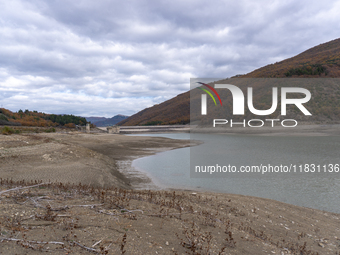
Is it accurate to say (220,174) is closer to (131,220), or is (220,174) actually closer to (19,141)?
(131,220)

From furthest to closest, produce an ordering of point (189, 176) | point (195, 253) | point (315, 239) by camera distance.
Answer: point (189, 176)
point (315, 239)
point (195, 253)

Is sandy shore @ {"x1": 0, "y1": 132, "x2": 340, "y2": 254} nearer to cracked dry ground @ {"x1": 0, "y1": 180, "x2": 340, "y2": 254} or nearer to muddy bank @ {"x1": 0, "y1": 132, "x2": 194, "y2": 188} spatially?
cracked dry ground @ {"x1": 0, "y1": 180, "x2": 340, "y2": 254}

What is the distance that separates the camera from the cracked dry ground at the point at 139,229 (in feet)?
12.9

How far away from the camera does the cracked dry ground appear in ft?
12.9

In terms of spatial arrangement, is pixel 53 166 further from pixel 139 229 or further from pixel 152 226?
pixel 139 229

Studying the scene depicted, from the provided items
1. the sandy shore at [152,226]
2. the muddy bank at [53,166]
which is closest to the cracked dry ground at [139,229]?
the sandy shore at [152,226]

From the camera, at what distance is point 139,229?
16.3 feet

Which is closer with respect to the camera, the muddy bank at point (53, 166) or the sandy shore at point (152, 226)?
the sandy shore at point (152, 226)

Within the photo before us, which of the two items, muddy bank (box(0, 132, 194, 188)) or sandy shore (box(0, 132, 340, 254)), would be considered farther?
muddy bank (box(0, 132, 194, 188))

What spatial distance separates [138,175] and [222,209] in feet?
31.5

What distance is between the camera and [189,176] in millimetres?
16812

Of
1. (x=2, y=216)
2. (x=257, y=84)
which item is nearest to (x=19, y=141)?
(x=2, y=216)

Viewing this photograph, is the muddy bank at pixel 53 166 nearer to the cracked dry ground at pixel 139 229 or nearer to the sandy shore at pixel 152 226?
the sandy shore at pixel 152 226

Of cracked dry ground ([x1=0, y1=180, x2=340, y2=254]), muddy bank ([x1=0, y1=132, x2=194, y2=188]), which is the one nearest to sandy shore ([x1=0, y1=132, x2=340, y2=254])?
cracked dry ground ([x1=0, y1=180, x2=340, y2=254])
